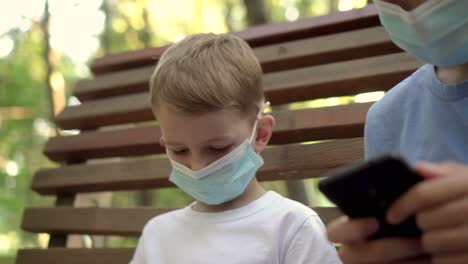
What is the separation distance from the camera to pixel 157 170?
2.45 m

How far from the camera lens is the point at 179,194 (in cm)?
774

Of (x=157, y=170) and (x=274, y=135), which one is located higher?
(x=274, y=135)

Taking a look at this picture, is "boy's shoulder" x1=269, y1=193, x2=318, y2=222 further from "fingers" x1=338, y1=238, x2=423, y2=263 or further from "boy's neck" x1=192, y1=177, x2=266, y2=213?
"fingers" x1=338, y1=238, x2=423, y2=263

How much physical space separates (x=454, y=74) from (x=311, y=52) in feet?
3.76

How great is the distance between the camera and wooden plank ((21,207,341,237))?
234cm

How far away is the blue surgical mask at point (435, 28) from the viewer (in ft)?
3.90

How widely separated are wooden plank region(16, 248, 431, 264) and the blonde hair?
0.76 meters

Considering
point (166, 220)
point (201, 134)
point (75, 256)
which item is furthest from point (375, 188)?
point (75, 256)

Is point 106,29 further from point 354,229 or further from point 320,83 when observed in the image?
point 354,229

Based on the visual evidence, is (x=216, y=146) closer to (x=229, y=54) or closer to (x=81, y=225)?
(x=229, y=54)

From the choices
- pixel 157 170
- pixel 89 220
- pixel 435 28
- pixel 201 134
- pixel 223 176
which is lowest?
pixel 89 220

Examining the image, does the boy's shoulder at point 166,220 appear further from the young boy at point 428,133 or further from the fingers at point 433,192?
the fingers at point 433,192

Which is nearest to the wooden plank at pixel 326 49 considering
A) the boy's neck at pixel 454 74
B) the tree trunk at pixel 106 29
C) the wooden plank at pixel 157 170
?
the wooden plank at pixel 157 170

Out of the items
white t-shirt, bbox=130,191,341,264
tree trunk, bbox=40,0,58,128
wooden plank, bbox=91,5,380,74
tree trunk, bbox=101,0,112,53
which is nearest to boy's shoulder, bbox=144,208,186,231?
white t-shirt, bbox=130,191,341,264
